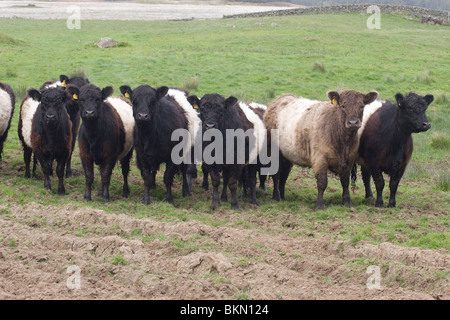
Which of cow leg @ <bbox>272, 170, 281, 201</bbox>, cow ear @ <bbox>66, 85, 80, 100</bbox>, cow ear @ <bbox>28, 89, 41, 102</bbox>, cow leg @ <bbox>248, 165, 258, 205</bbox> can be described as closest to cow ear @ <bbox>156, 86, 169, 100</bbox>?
cow ear @ <bbox>66, 85, 80, 100</bbox>

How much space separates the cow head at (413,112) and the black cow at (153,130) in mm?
4034

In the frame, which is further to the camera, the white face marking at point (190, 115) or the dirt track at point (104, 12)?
the dirt track at point (104, 12)

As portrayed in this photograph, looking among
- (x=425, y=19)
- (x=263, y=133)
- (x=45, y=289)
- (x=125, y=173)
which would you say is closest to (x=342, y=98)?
(x=263, y=133)

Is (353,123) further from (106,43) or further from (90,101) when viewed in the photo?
(106,43)

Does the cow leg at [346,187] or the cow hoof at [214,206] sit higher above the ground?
the cow leg at [346,187]

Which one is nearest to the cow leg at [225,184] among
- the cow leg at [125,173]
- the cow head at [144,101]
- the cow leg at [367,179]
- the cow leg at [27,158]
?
the cow head at [144,101]

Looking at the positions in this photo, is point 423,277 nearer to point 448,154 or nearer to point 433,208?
point 433,208

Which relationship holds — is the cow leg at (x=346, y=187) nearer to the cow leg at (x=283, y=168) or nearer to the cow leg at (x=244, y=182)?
the cow leg at (x=283, y=168)

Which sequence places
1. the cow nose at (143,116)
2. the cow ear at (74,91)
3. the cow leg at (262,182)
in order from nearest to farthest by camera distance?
1. the cow nose at (143,116)
2. the cow ear at (74,91)
3. the cow leg at (262,182)

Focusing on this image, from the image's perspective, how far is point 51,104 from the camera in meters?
11.9

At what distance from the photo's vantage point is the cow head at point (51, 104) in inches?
462

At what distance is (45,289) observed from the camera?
267 inches

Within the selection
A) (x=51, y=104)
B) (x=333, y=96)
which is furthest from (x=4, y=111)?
(x=333, y=96)
